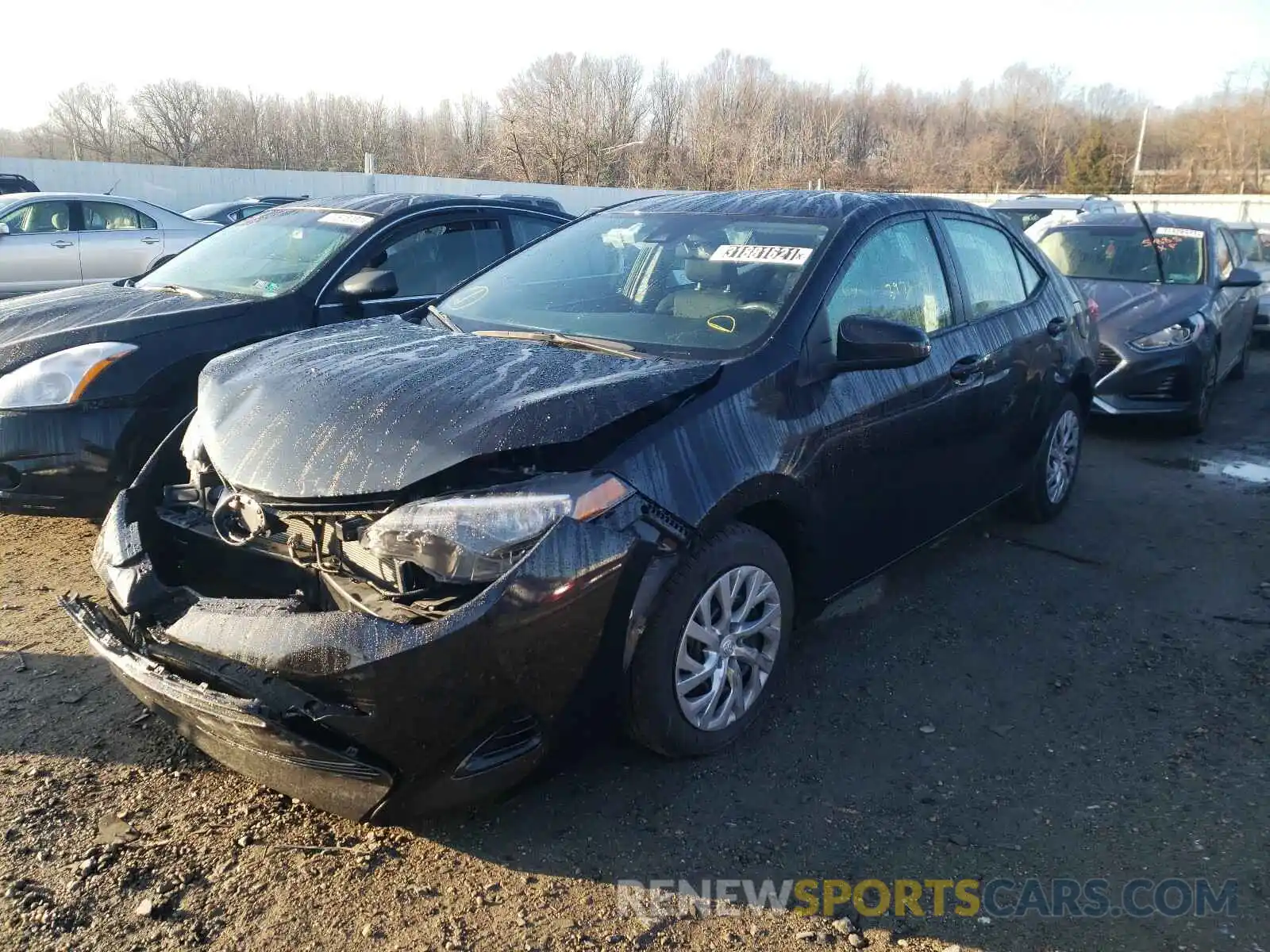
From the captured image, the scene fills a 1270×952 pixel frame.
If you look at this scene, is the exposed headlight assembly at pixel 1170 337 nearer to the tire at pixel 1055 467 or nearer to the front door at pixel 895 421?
the tire at pixel 1055 467

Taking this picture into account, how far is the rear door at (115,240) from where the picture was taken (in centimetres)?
1214

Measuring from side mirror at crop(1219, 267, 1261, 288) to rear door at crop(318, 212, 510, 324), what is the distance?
595 cm

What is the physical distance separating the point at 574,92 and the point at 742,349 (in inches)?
1981

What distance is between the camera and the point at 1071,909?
8.44 feet

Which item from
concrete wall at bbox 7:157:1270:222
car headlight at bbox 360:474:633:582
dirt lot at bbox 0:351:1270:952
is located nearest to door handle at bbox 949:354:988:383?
dirt lot at bbox 0:351:1270:952

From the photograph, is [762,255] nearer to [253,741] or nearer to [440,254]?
[253,741]

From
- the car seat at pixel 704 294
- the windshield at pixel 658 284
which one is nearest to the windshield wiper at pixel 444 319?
the windshield at pixel 658 284

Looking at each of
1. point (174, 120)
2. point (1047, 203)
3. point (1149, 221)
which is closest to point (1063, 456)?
point (1149, 221)

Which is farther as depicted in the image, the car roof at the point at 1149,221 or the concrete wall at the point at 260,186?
the concrete wall at the point at 260,186

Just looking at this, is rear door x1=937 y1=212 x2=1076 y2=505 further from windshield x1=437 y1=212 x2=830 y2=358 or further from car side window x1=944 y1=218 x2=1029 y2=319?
windshield x1=437 y1=212 x2=830 y2=358

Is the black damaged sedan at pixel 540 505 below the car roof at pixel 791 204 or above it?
below

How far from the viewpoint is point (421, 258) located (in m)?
5.85

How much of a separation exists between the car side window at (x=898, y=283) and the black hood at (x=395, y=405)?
2.62 ft

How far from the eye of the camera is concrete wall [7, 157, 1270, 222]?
28031 millimetres
